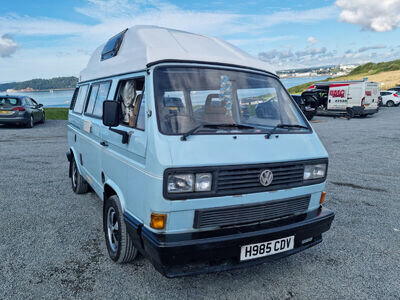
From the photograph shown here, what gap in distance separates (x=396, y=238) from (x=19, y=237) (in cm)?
479

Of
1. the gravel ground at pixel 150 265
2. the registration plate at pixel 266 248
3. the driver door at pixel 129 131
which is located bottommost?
the gravel ground at pixel 150 265

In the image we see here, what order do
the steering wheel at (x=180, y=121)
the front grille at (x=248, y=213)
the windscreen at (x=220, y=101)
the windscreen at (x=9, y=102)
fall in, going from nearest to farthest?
the front grille at (x=248, y=213)
the steering wheel at (x=180, y=121)
the windscreen at (x=220, y=101)
the windscreen at (x=9, y=102)

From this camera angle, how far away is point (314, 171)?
327cm

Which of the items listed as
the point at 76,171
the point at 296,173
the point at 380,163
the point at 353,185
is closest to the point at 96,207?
the point at 76,171

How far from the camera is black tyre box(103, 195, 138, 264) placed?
3.37m

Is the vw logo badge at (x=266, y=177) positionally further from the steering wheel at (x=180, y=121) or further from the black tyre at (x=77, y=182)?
the black tyre at (x=77, y=182)

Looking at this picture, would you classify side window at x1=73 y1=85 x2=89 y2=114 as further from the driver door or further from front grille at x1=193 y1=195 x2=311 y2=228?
front grille at x1=193 y1=195 x2=311 y2=228

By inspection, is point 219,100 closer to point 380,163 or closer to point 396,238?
point 396,238

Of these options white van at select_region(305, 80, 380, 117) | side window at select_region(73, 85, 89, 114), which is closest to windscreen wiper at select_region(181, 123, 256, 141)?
side window at select_region(73, 85, 89, 114)

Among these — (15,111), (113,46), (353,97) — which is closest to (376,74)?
(353,97)

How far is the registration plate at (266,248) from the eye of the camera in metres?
2.83

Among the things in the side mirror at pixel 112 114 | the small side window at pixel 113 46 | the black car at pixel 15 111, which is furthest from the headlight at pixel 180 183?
the black car at pixel 15 111

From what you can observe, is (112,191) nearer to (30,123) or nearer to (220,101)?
(220,101)

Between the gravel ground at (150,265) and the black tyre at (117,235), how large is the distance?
132mm
